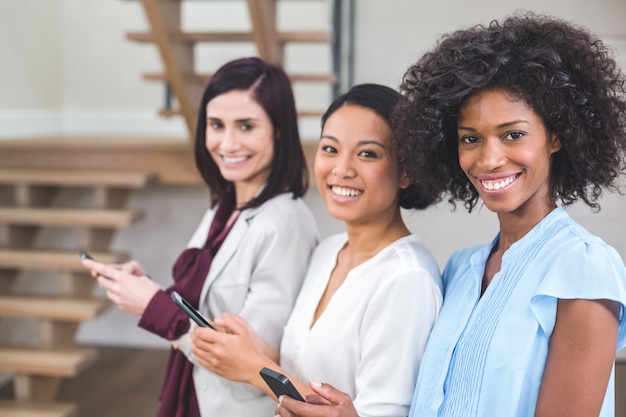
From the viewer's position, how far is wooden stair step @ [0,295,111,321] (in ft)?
11.0

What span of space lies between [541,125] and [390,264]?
0.36m

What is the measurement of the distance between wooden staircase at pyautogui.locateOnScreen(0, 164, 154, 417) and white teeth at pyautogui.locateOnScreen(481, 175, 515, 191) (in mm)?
2573

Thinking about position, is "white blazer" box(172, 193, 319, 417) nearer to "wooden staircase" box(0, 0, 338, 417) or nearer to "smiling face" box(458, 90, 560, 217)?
"smiling face" box(458, 90, 560, 217)

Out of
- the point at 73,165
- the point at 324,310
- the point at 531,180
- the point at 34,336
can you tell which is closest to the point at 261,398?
the point at 324,310

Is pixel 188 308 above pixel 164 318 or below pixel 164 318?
above

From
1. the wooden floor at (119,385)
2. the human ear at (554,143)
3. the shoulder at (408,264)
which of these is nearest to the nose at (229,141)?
the shoulder at (408,264)

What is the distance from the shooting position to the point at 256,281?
1.62 m

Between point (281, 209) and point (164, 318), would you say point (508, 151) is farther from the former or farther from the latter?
point (164, 318)

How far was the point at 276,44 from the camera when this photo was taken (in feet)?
12.1

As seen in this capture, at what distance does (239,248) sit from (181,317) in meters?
0.20

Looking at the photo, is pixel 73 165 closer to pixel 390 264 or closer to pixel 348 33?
pixel 348 33

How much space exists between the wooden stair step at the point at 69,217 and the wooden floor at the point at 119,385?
803 mm

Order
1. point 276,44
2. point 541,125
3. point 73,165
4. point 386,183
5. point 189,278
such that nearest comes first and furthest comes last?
1. point 541,125
2. point 386,183
3. point 189,278
4. point 276,44
5. point 73,165

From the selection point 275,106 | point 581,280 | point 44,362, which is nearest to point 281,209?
point 275,106
